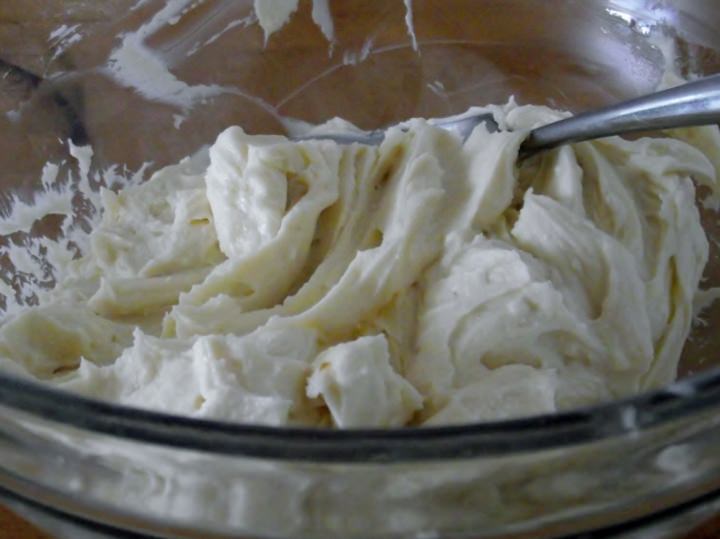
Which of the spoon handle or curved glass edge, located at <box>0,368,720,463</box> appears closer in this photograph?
curved glass edge, located at <box>0,368,720,463</box>

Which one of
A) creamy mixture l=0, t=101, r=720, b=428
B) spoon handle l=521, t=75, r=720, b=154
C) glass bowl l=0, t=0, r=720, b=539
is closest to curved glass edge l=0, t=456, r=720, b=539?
glass bowl l=0, t=0, r=720, b=539

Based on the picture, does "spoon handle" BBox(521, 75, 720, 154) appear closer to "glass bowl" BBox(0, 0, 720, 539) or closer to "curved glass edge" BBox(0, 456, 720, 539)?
"glass bowl" BBox(0, 0, 720, 539)

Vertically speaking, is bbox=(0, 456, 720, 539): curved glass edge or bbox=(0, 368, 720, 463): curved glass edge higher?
bbox=(0, 368, 720, 463): curved glass edge

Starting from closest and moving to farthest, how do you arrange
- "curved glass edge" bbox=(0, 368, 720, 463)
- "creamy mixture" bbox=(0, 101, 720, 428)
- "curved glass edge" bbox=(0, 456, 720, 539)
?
"curved glass edge" bbox=(0, 368, 720, 463)
"curved glass edge" bbox=(0, 456, 720, 539)
"creamy mixture" bbox=(0, 101, 720, 428)

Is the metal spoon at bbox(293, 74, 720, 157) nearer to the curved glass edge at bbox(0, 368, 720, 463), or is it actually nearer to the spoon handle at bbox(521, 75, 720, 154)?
the spoon handle at bbox(521, 75, 720, 154)

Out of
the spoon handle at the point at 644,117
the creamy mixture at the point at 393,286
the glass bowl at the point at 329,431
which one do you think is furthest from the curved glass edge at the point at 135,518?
the spoon handle at the point at 644,117

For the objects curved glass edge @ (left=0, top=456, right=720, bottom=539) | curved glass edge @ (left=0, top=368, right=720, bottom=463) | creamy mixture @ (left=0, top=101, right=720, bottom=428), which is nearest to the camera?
curved glass edge @ (left=0, top=368, right=720, bottom=463)

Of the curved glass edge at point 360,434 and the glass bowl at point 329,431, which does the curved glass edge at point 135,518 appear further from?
the curved glass edge at point 360,434

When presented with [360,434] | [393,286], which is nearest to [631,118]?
[393,286]
